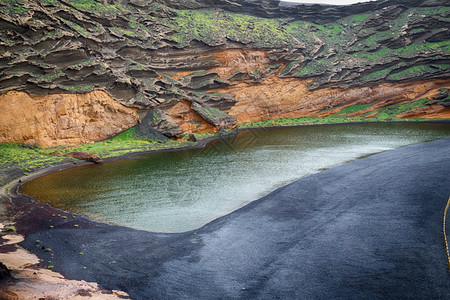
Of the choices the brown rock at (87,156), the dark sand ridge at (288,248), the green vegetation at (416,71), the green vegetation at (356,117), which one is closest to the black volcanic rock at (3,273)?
the dark sand ridge at (288,248)

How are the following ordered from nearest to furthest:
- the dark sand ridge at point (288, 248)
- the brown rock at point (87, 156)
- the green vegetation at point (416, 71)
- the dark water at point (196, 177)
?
the dark sand ridge at point (288, 248), the dark water at point (196, 177), the brown rock at point (87, 156), the green vegetation at point (416, 71)

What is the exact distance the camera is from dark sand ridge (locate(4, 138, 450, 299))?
→ 9.85 m

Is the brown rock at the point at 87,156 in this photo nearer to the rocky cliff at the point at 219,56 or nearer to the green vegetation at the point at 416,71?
the rocky cliff at the point at 219,56

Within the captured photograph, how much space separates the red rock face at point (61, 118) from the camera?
33500mm

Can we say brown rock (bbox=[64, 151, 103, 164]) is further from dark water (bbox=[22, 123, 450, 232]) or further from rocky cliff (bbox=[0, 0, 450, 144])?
rocky cliff (bbox=[0, 0, 450, 144])

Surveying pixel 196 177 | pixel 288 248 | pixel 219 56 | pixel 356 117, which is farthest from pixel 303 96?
pixel 288 248

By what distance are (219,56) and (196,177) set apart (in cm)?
3618

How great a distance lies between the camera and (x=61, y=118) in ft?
121

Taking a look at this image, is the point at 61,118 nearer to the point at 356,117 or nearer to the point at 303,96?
the point at 303,96

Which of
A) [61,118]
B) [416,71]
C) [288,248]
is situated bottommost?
[288,248]

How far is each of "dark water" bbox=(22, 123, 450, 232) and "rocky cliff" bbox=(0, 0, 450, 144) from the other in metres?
10.2

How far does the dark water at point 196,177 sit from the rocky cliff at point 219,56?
10.2 m

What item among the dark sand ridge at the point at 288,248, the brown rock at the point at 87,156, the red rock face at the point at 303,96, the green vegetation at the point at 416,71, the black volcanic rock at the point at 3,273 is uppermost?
the green vegetation at the point at 416,71

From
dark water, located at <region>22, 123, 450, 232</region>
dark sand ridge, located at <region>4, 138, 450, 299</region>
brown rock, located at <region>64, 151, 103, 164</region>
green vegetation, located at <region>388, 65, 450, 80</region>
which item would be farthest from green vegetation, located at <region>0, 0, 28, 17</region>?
green vegetation, located at <region>388, 65, 450, 80</region>
